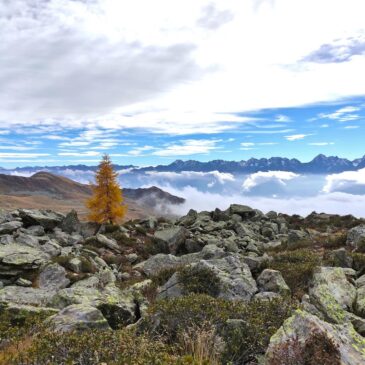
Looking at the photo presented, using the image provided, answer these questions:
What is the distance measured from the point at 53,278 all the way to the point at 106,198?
35116mm

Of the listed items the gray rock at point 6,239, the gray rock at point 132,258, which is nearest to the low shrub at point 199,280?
the gray rock at point 132,258

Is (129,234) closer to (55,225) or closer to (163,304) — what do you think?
(55,225)

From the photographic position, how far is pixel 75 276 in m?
21.0

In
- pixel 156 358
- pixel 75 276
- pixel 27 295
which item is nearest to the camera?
pixel 156 358

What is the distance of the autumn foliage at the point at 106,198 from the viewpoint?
54.8m

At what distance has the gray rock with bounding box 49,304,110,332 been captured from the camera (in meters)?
9.24

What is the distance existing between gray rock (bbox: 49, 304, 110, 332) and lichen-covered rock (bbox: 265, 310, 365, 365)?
13.6 ft

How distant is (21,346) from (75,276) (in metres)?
12.8

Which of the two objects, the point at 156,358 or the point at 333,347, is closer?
the point at 156,358

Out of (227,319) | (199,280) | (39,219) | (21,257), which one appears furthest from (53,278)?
(39,219)

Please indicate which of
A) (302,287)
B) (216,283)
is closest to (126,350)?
(216,283)

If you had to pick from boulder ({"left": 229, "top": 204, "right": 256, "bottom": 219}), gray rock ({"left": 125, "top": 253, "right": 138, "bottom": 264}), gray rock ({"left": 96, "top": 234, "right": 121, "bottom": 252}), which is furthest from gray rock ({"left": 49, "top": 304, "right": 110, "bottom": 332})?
boulder ({"left": 229, "top": 204, "right": 256, "bottom": 219})

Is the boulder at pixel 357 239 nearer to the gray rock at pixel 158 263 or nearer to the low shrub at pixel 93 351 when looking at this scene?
the gray rock at pixel 158 263

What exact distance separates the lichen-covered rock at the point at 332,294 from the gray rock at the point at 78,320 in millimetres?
5813
